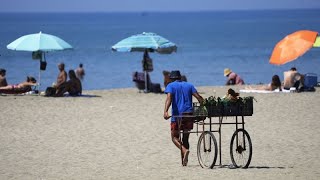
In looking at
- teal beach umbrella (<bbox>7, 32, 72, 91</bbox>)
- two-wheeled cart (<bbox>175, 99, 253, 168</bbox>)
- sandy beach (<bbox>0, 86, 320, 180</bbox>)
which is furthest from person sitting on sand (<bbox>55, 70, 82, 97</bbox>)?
two-wheeled cart (<bbox>175, 99, 253, 168</bbox>)

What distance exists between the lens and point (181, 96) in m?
12.4

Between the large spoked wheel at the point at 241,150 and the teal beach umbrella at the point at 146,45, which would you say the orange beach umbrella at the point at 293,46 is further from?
the large spoked wheel at the point at 241,150

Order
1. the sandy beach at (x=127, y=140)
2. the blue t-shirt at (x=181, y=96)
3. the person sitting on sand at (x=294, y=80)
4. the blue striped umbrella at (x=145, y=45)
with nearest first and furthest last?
the sandy beach at (x=127, y=140) → the blue t-shirt at (x=181, y=96) → the person sitting on sand at (x=294, y=80) → the blue striped umbrella at (x=145, y=45)

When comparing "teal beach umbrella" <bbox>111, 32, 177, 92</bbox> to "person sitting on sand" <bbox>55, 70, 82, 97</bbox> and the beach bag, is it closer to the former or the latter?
"person sitting on sand" <bbox>55, 70, 82, 97</bbox>

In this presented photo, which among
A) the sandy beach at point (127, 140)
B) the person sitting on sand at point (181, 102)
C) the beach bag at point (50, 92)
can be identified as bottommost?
the sandy beach at point (127, 140)

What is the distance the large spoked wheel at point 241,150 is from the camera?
482 inches

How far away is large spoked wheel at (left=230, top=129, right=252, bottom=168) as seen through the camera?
12234 millimetres

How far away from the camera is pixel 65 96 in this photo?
22.8 m

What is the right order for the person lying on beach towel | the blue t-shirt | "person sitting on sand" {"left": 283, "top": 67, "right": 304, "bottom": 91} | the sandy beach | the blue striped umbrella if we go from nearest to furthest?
the sandy beach
the blue t-shirt
the person lying on beach towel
"person sitting on sand" {"left": 283, "top": 67, "right": 304, "bottom": 91}
the blue striped umbrella

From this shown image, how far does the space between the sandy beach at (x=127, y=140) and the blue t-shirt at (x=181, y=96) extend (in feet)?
2.52

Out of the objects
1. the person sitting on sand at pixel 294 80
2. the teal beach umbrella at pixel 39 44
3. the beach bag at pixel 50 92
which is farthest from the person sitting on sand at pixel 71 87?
the person sitting on sand at pixel 294 80

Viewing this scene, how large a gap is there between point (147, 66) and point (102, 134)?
8.39 metres

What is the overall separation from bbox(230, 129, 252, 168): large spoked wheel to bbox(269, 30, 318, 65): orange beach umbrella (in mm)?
10201

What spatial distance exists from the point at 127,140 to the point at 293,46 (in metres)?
8.49
